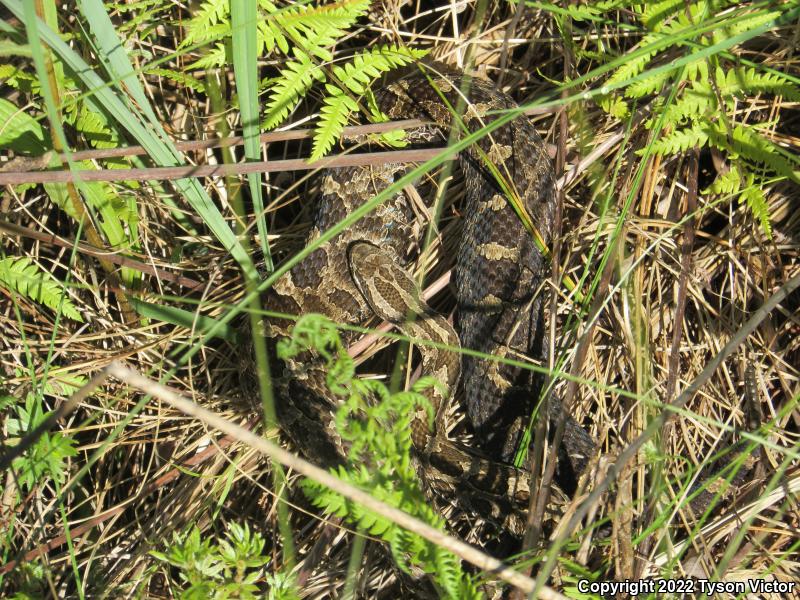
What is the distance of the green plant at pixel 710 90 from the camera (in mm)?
3881

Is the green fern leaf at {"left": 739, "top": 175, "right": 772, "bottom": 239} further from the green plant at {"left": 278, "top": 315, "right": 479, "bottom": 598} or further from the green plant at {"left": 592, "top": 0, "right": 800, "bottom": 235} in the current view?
the green plant at {"left": 278, "top": 315, "right": 479, "bottom": 598}

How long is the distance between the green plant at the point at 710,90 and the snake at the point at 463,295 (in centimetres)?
93

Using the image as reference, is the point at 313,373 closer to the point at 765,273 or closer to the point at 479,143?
the point at 479,143

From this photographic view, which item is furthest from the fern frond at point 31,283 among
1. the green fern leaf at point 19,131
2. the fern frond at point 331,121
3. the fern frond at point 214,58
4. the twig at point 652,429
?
the twig at point 652,429

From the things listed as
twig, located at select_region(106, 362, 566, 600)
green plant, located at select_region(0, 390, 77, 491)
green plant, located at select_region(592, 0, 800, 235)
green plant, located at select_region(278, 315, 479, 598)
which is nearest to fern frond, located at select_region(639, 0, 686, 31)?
green plant, located at select_region(592, 0, 800, 235)

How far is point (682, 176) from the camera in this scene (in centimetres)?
492

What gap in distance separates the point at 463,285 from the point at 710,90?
6.57 feet

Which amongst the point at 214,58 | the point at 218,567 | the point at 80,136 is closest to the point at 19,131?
the point at 80,136

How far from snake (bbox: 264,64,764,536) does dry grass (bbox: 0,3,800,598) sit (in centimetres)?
26

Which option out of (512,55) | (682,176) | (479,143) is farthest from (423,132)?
(682,176)

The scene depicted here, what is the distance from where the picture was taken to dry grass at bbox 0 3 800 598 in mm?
4418

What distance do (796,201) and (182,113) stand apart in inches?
177

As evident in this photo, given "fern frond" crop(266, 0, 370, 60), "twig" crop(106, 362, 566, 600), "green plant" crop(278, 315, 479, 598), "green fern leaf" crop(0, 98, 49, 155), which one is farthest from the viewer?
"green fern leaf" crop(0, 98, 49, 155)

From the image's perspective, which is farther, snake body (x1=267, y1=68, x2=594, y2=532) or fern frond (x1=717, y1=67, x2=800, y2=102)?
snake body (x1=267, y1=68, x2=594, y2=532)
